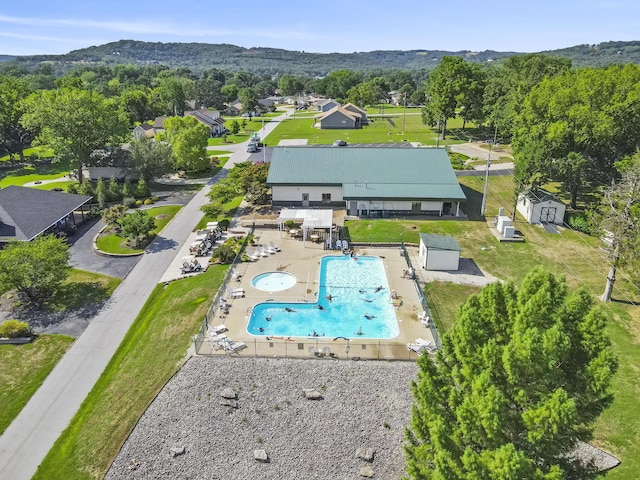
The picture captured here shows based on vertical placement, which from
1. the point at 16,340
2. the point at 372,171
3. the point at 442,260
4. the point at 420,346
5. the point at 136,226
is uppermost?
the point at 372,171

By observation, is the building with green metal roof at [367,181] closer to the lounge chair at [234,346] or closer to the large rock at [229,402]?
the lounge chair at [234,346]

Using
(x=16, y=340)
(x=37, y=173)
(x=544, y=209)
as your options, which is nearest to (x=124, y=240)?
(x=16, y=340)

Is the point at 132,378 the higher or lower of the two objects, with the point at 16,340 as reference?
higher

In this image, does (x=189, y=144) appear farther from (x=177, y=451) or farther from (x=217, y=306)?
(x=177, y=451)

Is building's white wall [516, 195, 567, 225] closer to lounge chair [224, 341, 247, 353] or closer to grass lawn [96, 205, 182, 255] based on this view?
lounge chair [224, 341, 247, 353]

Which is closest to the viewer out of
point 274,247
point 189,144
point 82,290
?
point 82,290

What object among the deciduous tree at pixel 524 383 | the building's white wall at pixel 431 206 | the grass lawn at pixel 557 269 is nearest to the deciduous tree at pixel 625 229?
the grass lawn at pixel 557 269

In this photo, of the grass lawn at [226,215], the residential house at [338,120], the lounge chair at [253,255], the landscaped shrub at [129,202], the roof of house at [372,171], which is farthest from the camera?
the residential house at [338,120]

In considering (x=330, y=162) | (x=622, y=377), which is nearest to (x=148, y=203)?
(x=330, y=162)
